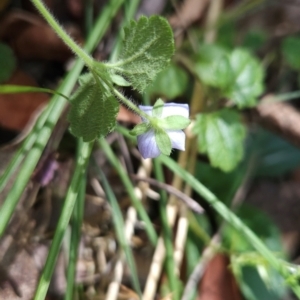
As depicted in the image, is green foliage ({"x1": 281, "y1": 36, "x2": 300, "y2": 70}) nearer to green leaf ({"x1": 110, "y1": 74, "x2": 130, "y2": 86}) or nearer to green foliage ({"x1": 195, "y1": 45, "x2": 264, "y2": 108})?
green foliage ({"x1": 195, "y1": 45, "x2": 264, "y2": 108})

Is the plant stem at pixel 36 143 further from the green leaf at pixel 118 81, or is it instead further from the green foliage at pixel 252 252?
the green foliage at pixel 252 252

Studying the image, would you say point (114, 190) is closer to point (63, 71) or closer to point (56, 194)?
point (56, 194)

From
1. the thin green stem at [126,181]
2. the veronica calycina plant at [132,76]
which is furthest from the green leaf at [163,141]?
the thin green stem at [126,181]

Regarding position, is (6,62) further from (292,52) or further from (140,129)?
(292,52)

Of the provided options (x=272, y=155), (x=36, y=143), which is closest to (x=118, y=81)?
(x=36, y=143)

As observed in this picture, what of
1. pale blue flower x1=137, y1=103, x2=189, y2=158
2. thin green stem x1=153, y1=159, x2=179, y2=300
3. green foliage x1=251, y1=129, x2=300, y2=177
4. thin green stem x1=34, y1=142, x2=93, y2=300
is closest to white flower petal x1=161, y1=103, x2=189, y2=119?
pale blue flower x1=137, y1=103, x2=189, y2=158

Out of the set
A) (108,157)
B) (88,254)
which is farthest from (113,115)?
(88,254)
